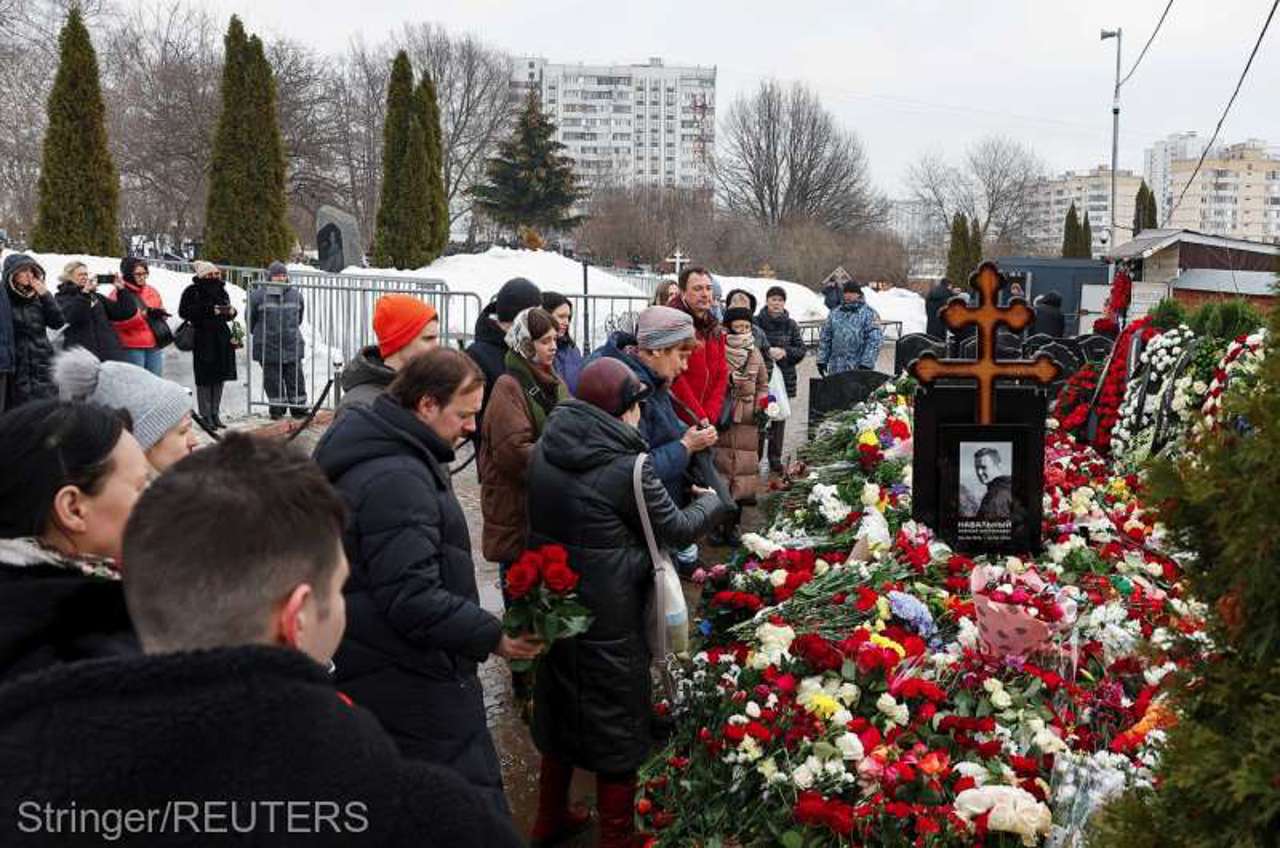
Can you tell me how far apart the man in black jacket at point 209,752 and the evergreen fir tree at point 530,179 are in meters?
Answer: 39.0

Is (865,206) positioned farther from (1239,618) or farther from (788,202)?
(1239,618)

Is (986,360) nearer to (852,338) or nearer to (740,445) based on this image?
(740,445)

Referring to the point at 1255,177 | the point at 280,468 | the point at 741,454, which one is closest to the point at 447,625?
the point at 280,468

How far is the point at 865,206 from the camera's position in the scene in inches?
2221

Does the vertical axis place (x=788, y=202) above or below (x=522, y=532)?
above

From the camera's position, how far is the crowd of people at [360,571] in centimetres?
128

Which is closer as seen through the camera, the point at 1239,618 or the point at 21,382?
the point at 1239,618

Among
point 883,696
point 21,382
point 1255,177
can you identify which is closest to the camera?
point 883,696

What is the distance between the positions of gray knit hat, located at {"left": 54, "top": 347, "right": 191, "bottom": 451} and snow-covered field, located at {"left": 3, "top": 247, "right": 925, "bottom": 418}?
321 inches

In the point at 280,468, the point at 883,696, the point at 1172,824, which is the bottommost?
the point at 883,696

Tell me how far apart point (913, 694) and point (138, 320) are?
866cm

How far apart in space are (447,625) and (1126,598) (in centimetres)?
294

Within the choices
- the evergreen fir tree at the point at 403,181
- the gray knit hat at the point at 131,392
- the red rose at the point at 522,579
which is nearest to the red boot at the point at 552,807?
the red rose at the point at 522,579

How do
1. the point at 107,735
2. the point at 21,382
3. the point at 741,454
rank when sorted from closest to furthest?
the point at 107,735, the point at 741,454, the point at 21,382
